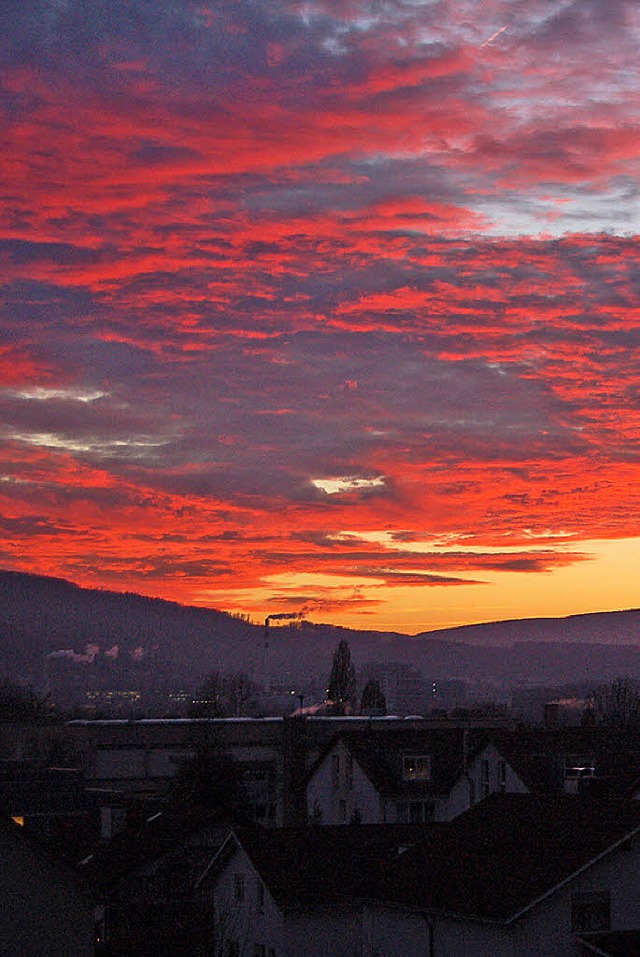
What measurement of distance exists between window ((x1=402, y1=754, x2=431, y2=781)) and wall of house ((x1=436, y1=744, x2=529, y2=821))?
1847mm

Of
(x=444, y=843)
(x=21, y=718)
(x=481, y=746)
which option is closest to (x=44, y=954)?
(x=444, y=843)

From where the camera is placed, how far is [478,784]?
74.3 meters

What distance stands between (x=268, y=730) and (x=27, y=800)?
197 ft

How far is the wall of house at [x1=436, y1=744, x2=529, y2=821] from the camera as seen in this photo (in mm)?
71625

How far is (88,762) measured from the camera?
124 meters

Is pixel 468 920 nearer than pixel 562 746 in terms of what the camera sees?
Yes

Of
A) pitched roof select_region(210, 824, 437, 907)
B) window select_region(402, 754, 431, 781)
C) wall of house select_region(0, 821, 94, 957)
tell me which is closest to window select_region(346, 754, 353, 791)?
window select_region(402, 754, 431, 781)

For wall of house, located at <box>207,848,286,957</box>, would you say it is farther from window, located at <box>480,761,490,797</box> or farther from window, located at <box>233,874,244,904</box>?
window, located at <box>480,761,490,797</box>

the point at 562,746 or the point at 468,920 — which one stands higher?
the point at 562,746

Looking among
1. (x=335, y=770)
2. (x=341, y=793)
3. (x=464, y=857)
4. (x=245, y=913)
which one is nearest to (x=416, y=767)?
(x=341, y=793)

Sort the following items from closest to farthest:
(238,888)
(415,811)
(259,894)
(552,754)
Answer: (259,894) → (238,888) → (552,754) → (415,811)

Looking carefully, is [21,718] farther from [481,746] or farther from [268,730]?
[481,746]

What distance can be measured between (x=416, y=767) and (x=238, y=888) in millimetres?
30678

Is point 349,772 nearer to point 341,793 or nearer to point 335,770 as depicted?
point 341,793
